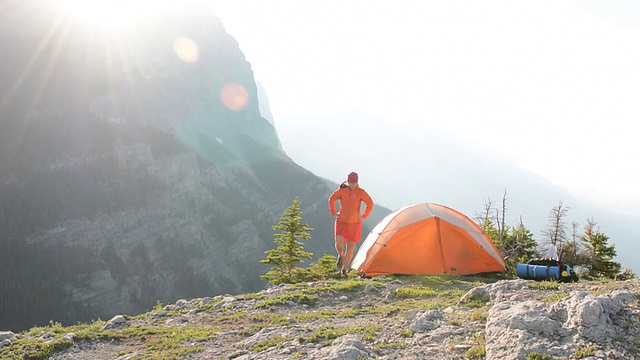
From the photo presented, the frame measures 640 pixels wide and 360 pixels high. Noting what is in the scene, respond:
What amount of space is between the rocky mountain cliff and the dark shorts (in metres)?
134

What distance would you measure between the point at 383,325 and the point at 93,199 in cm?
17606

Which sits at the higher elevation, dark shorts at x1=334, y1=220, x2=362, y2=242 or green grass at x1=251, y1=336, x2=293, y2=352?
dark shorts at x1=334, y1=220, x2=362, y2=242

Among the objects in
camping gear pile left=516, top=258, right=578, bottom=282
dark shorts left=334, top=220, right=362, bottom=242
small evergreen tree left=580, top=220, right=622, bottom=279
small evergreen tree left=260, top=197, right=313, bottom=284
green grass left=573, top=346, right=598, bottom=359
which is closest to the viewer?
green grass left=573, top=346, right=598, bottom=359

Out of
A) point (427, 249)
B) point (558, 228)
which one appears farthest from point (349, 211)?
point (558, 228)

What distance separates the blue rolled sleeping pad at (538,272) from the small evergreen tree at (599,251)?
14.2m

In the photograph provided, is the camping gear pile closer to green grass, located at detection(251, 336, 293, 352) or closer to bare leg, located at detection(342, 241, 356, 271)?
bare leg, located at detection(342, 241, 356, 271)

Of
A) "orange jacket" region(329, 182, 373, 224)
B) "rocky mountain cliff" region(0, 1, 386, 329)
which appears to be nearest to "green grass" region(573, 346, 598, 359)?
"orange jacket" region(329, 182, 373, 224)

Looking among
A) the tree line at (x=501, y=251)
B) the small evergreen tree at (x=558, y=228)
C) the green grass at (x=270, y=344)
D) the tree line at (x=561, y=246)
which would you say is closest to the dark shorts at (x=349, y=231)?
the tree line at (x=501, y=251)

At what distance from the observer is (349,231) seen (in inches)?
546

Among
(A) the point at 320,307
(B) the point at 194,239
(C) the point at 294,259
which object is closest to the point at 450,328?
(A) the point at 320,307

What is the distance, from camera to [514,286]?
341 inches

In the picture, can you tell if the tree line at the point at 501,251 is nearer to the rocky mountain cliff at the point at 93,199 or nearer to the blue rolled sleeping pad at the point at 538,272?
the blue rolled sleeping pad at the point at 538,272

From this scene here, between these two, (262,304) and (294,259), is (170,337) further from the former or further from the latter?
(294,259)

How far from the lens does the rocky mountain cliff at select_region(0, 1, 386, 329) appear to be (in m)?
133
